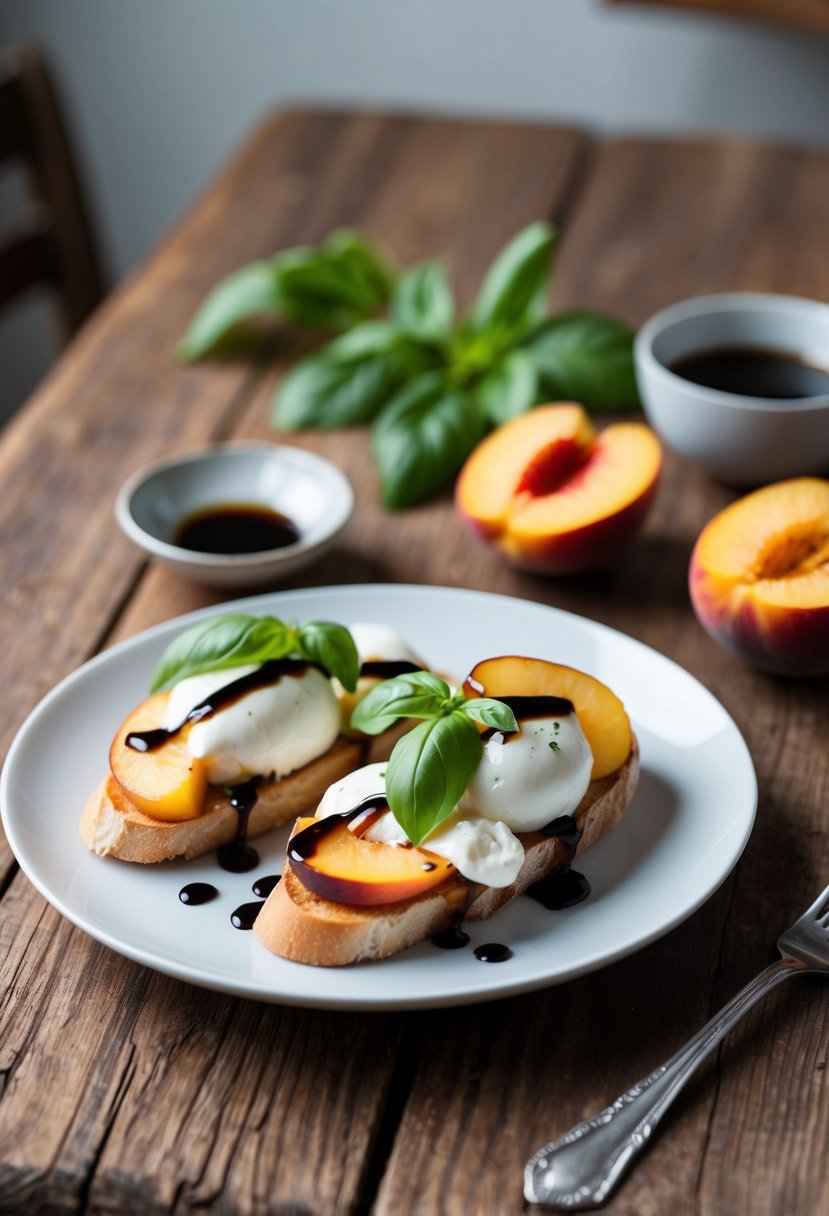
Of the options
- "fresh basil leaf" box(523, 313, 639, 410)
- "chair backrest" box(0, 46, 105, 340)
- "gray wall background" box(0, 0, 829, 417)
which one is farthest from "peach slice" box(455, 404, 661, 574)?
"gray wall background" box(0, 0, 829, 417)

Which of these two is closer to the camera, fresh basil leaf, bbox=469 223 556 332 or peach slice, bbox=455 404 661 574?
peach slice, bbox=455 404 661 574

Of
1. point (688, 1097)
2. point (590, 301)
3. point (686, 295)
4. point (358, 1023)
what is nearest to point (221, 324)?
point (590, 301)

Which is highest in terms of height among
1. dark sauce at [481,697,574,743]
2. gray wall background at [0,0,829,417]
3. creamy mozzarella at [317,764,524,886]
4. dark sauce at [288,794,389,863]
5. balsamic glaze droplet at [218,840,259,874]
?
dark sauce at [481,697,574,743]

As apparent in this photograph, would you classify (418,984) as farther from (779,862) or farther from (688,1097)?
(779,862)

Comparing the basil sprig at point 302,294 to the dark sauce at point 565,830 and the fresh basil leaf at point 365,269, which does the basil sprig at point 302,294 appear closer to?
the fresh basil leaf at point 365,269

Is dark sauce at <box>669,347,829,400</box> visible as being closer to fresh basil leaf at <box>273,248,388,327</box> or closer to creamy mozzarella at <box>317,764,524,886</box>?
fresh basil leaf at <box>273,248,388,327</box>

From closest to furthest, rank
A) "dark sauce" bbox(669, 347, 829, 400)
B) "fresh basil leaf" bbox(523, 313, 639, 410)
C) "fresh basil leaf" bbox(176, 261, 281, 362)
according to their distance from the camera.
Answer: "dark sauce" bbox(669, 347, 829, 400), "fresh basil leaf" bbox(523, 313, 639, 410), "fresh basil leaf" bbox(176, 261, 281, 362)
